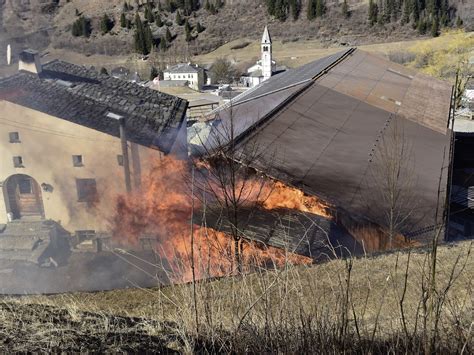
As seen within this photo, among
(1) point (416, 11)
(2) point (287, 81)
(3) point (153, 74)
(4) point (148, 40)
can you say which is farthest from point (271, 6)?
(2) point (287, 81)

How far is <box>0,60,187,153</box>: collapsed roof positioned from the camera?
13.5 metres

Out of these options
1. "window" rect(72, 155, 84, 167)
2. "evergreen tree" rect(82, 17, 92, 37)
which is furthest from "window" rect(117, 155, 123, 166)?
"evergreen tree" rect(82, 17, 92, 37)

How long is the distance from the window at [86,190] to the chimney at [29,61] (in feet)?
12.2

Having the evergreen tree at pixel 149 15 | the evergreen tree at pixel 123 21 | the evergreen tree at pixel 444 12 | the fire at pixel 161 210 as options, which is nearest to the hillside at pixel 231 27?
the evergreen tree at pixel 123 21

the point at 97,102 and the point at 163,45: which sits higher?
the point at 97,102

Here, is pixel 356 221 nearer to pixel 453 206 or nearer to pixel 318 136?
pixel 318 136

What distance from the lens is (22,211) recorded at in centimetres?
1458

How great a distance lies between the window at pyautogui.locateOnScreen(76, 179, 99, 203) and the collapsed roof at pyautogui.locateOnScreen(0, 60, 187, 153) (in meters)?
1.71

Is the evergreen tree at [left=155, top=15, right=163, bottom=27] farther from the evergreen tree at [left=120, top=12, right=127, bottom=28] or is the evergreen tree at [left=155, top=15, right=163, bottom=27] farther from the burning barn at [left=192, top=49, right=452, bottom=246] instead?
the burning barn at [left=192, top=49, right=452, bottom=246]

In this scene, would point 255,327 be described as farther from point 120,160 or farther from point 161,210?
point 120,160

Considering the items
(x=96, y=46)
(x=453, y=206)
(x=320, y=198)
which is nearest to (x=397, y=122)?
(x=453, y=206)

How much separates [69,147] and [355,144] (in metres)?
7.97

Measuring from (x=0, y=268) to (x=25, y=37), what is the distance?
684 centimetres

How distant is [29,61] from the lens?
47.0 feet
